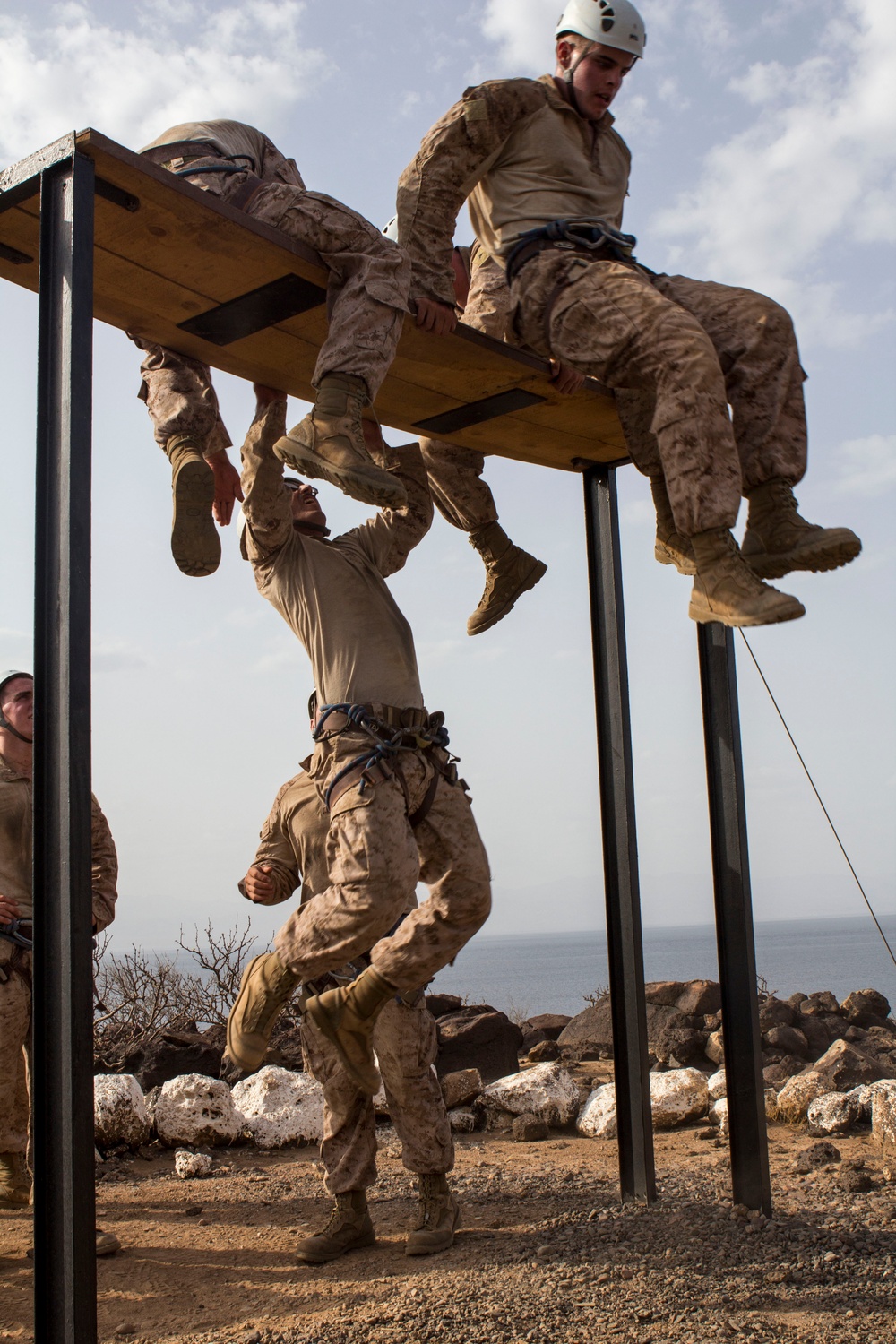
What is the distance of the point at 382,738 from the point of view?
4.40 m

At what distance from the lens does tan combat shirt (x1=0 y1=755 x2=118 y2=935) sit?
5344mm

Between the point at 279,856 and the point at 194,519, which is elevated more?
the point at 194,519

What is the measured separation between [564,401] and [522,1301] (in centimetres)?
332

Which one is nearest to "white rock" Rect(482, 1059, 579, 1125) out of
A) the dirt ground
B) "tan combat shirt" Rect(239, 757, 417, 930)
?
the dirt ground

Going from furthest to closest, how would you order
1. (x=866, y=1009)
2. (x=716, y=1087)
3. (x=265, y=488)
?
(x=866, y=1009) → (x=716, y=1087) → (x=265, y=488)

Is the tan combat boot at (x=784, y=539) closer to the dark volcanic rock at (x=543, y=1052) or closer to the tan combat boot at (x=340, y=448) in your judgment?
the tan combat boot at (x=340, y=448)

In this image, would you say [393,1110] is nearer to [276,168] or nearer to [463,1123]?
[463,1123]

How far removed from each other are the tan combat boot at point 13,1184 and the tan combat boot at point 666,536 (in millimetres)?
3714

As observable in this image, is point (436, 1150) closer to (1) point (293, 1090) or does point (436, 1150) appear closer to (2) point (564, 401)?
(1) point (293, 1090)

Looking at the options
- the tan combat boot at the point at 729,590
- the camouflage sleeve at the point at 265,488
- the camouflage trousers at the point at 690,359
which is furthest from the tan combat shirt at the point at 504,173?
the tan combat boot at the point at 729,590

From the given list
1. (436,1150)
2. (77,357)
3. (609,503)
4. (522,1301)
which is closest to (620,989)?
(436,1150)

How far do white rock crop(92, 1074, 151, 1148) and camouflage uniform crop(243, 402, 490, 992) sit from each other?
260 centimetres

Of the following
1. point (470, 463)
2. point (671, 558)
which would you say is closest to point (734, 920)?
point (671, 558)

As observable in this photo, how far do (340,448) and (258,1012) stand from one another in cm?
188
